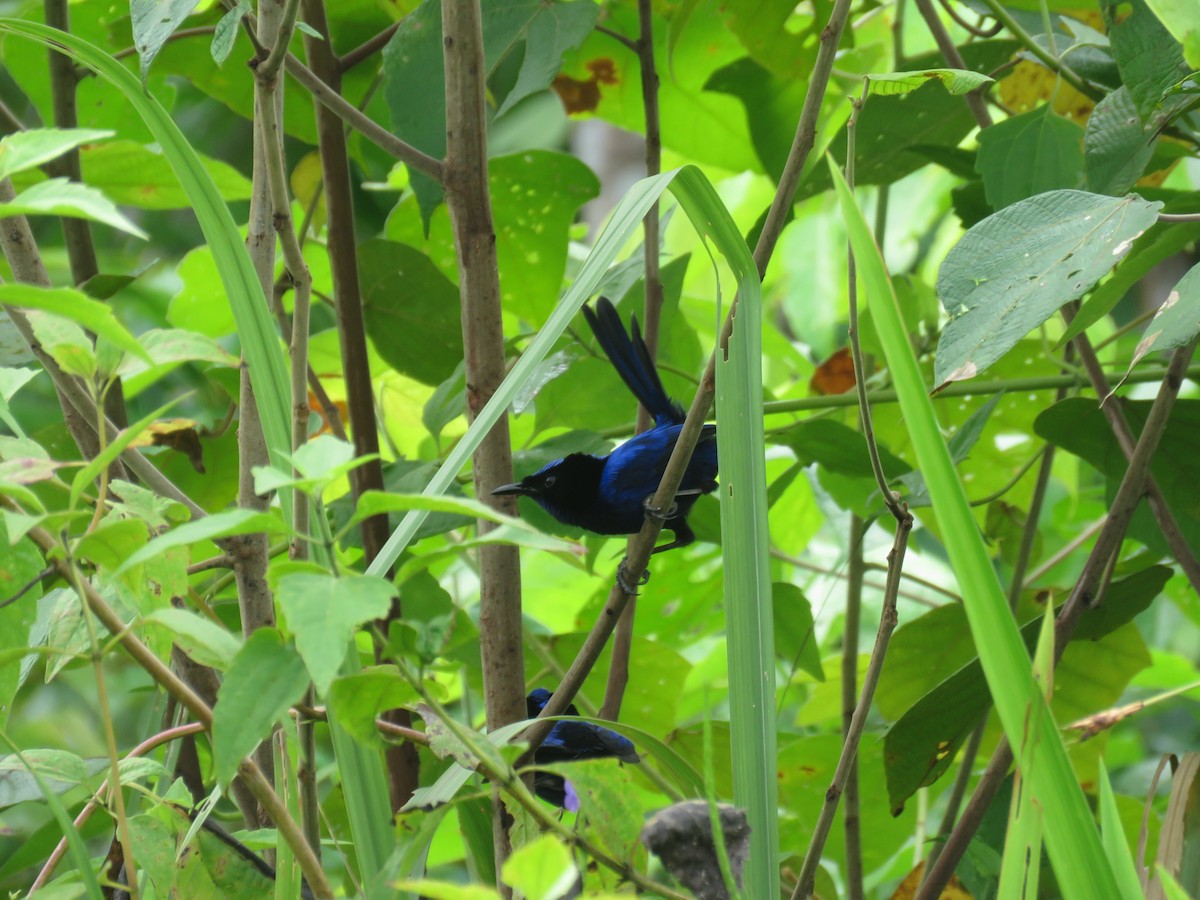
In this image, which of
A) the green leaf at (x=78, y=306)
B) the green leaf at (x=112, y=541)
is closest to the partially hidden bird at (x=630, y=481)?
the green leaf at (x=112, y=541)

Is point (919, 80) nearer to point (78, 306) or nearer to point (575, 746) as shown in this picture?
point (78, 306)

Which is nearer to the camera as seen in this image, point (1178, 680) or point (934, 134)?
point (934, 134)

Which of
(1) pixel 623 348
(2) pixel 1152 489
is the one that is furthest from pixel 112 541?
(1) pixel 623 348

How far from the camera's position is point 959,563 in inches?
25.6

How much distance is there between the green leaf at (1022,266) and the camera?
2.75 ft

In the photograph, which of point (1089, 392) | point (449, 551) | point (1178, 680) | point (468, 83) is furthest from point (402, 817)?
point (1178, 680)

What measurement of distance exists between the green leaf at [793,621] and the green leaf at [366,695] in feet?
2.92

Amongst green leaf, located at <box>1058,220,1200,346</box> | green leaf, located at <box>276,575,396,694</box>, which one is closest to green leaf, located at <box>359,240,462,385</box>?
green leaf, located at <box>1058,220,1200,346</box>

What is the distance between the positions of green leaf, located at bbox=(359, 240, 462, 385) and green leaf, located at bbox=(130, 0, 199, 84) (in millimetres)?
723

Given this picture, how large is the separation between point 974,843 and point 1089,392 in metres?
1.07

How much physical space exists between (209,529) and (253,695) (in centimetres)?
10

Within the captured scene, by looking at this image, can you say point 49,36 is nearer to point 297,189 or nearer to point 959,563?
point 959,563

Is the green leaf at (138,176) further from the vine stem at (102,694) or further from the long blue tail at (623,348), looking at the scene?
the vine stem at (102,694)

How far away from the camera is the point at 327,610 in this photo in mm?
523
